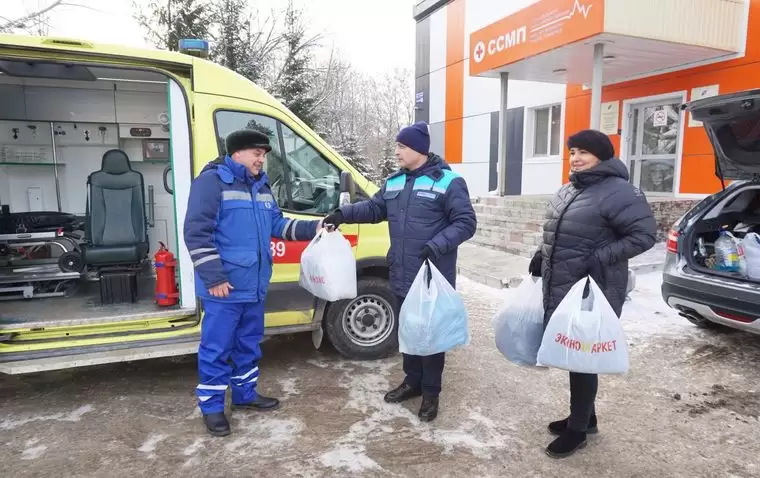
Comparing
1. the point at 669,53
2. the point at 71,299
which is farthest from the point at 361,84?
the point at 71,299

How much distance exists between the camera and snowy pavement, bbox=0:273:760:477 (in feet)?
9.06

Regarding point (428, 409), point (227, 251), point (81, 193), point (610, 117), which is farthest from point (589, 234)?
point (610, 117)

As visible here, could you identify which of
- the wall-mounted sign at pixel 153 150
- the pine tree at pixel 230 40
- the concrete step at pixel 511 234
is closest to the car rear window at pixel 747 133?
the concrete step at pixel 511 234

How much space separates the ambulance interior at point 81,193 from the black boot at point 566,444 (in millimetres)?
2594

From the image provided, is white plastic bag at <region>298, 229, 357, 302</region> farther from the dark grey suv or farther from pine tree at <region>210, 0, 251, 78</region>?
pine tree at <region>210, 0, 251, 78</region>

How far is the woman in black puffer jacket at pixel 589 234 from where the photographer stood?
2.56 metres

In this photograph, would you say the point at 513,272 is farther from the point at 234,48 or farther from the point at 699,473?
the point at 234,48

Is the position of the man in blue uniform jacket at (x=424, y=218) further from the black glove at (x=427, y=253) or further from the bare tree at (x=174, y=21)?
the bare tree at (x=174, y=21)

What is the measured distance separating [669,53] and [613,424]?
758cm

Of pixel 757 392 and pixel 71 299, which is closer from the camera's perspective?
pixel 757 392

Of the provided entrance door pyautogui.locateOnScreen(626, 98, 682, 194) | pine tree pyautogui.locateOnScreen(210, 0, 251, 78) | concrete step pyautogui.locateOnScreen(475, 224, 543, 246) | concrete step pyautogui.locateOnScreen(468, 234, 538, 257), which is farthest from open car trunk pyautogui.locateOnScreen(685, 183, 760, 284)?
pine tree pyautogui.locateOnScreen(210, 0, 251, 78)

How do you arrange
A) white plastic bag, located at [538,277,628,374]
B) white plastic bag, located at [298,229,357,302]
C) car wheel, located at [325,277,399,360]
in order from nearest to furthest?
white plastic bag, located at [538,277,628,374], white plastic bag, located at [298,229,357,302], car wheel, located at [325,277,399,360]

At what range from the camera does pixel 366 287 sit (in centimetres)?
410

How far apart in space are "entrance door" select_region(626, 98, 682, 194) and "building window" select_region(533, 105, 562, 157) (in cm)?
190
